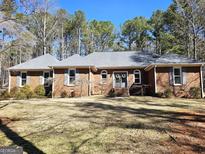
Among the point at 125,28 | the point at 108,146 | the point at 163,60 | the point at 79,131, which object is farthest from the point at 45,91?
the point at 125,28

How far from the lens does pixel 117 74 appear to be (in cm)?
2511

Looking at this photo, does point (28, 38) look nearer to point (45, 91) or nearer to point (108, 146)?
point (45, 91)

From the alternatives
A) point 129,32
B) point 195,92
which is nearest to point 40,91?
point 195,92

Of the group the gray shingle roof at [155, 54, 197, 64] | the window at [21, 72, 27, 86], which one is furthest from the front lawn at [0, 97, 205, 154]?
the window at [21, 72, 27, 86]

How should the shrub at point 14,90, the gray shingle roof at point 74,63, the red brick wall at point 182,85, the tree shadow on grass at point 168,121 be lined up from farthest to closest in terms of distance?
1. the shrub at point 14,90
2. the gray shingle roof at point 74,63
3. the red brick wall at point 182,85
4. the tree shadow on grass at point 168,121

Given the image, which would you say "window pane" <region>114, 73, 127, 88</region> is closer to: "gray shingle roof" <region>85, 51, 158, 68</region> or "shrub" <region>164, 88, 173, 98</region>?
"gray shingle roof" <region>85, 51, 158, 68</region>

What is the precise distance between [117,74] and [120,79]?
23.1 inches

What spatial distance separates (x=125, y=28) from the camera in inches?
1801

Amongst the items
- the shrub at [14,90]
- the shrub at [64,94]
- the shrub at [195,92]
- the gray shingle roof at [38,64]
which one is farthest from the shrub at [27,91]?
the shrub at [195,92]

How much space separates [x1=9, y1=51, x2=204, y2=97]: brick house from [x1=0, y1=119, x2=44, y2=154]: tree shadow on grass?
13023mm

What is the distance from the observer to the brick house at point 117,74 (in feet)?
71.1

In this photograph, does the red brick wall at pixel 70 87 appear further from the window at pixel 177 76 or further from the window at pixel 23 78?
the window at pixel 177 76

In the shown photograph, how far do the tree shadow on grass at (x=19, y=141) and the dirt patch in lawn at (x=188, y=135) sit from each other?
407 centimetres

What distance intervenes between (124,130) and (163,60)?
46.2 ft
